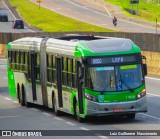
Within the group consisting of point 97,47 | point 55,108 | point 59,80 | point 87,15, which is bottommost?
point 87,15

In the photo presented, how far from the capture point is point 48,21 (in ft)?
357

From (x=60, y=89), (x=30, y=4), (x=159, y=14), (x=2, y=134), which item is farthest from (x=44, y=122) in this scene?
(x=30, y=4)

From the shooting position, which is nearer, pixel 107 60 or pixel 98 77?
pixel 98 77

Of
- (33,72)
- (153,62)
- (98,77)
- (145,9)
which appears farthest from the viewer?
(145,9)

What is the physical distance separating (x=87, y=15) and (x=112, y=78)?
307 feet

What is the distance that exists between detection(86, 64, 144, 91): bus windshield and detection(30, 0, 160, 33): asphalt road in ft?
227

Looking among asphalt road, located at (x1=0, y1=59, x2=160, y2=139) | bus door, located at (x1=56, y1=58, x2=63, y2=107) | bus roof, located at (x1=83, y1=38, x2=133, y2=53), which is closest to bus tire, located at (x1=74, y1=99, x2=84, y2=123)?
asphalt road, located at (x1=0, y1=59, x2=160, y2=139)

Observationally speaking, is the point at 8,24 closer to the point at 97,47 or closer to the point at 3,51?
the point at 3,51

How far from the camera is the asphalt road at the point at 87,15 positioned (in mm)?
99625

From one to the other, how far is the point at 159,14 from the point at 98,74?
95399 mm

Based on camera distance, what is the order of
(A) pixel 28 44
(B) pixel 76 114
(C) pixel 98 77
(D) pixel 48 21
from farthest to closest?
(D) pixel 48 21 → (A) pixel 28 44 → (B) pixel 76 114 → (C) pixel 98 77

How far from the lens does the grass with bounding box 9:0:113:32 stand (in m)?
97.2

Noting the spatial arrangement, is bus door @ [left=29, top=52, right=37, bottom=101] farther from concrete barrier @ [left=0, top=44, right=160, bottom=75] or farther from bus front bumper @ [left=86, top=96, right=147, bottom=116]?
concrete barrier @ [left=0, top=44, right=160, bottom=75]

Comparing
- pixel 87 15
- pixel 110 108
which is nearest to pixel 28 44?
pixel 110 108
